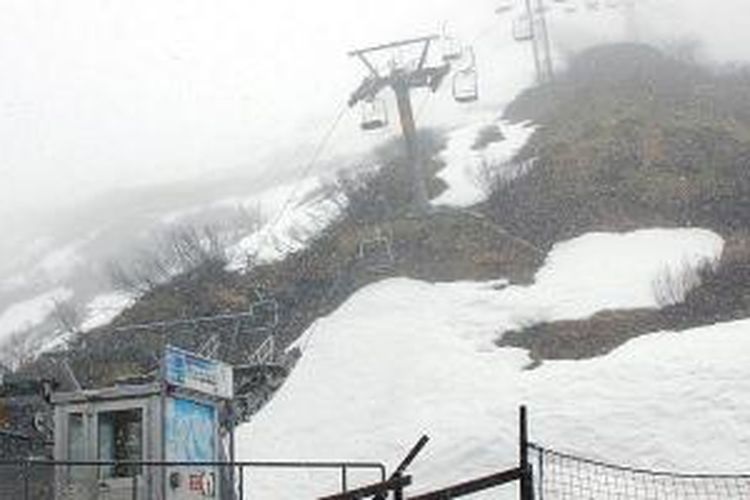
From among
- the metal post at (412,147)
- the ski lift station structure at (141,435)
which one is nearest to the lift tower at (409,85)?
the metal post at (412,147)

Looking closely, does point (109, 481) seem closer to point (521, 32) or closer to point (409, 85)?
point (409, 85)

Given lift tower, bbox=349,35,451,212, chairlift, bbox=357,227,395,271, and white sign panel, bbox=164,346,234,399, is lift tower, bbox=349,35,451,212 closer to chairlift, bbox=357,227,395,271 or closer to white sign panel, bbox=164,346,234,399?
chairlift, bbox=357,227,395,271

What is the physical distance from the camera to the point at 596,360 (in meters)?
26.9

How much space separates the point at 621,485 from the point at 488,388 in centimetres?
537

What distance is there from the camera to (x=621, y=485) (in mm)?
21312

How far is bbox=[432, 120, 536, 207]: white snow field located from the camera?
42.1 meters

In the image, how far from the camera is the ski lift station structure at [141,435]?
49.0ft

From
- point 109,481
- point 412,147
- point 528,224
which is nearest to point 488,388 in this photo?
point 109,481

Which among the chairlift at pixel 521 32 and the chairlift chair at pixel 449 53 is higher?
the chairlift at pixel 521 32

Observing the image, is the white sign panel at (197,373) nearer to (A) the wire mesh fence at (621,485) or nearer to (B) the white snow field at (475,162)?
(A) the wire mesh fence at (621,485)

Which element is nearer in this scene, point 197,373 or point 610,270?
point 197,373

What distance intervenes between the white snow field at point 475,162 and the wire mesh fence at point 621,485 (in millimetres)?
19894

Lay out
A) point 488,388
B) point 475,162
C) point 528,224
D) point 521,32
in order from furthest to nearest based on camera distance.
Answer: point 521,32
point 475,162
point 528,224
point 488,388

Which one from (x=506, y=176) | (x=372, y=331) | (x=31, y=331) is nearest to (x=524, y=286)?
(x=372, y=331)
